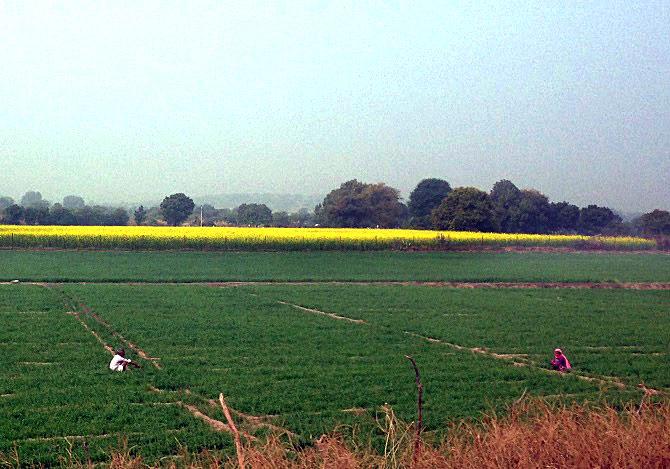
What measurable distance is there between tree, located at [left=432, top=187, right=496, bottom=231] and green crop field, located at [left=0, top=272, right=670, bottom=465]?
4531 centimetres

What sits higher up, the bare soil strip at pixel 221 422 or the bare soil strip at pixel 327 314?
the bare soil strip at pixel 327 314

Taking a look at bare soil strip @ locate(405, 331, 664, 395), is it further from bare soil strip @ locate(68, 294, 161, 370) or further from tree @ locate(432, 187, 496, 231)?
tree @ locate(432, 187, 496, 231)

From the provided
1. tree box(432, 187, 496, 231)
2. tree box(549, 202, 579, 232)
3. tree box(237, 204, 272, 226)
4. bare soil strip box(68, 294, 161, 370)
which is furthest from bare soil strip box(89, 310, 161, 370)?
tree box(237, 204, 272, 226)

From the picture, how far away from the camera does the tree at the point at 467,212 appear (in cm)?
7606

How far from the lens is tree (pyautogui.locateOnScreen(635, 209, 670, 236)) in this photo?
97.4 metres

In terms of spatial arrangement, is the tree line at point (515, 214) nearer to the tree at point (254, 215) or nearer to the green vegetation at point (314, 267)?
the tree at point (254, 215)

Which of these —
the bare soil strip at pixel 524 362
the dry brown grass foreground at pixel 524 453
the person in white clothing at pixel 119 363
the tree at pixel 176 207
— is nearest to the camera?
the dry brown grass foreground at pixel 524 453

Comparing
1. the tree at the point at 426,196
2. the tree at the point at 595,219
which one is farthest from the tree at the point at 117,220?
the tree at the point at 595,219

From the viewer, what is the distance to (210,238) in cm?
5047

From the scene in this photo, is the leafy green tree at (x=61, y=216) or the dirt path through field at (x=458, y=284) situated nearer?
the dirt path through field at (x=458, y=284)

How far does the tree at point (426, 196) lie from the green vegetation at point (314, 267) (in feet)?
192

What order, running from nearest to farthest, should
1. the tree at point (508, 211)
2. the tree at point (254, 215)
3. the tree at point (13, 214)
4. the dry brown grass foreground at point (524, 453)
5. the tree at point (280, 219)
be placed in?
the dry brown grass foreground at point (524, 453) → the tree at point (13, 214) → the tree at point (508, 211) → the tree at point (254, 215) → the tree at point (280, 219)

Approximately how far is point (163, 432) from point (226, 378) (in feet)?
11.4

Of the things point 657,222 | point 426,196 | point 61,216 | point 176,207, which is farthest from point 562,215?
point 61,216
